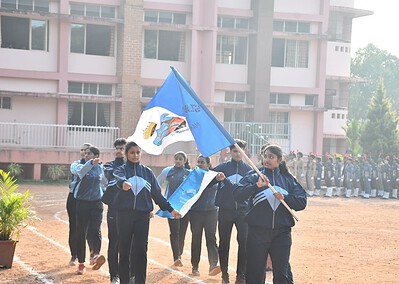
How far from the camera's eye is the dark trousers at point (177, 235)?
12281 millimetres

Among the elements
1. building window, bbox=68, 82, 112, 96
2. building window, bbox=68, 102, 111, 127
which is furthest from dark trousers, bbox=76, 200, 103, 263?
building window, bbox=68, 102, 111, 127

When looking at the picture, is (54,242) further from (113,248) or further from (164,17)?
(164,17)

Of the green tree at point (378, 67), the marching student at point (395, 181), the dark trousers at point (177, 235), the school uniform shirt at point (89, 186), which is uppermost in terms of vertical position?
the green tree at point (378, 67)

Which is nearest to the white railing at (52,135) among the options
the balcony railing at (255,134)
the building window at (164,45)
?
the building window at (164,45)

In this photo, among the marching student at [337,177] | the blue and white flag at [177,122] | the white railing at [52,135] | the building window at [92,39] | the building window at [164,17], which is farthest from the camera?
the building window at [164,17]

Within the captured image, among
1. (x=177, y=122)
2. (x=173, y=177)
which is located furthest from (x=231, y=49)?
(x=177, y=122)

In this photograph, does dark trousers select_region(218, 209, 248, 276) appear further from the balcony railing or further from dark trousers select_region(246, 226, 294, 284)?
the balcony railing

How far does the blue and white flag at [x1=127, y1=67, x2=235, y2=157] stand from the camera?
31.5 feet

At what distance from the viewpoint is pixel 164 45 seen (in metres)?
33.9

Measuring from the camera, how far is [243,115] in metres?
36.0

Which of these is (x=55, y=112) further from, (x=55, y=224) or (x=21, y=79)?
(x=55, y=224)

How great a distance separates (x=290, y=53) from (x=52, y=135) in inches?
511

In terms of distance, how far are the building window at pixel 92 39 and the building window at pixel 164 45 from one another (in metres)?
1.75

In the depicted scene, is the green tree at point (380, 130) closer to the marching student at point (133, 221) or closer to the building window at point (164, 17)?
the building window at point (164, 17)
